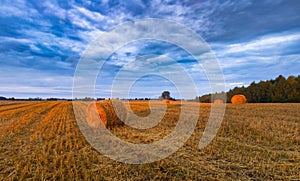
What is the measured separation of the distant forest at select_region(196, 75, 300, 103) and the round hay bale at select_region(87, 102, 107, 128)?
116 feet

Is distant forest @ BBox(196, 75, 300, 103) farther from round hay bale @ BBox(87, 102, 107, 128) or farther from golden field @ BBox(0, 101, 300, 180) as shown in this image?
golden field @ BBox(0, 101, 300, 180)

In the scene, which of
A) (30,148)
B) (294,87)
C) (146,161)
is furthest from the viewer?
(294,87)

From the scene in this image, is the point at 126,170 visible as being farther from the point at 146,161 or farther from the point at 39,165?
the point at 39,165

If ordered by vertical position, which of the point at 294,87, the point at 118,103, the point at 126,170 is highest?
the point at 294,87

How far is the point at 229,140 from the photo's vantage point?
251 inches

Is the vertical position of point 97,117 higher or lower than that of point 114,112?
lower

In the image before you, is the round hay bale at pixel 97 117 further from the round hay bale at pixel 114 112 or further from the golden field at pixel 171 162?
the golden field at pixel 171 162

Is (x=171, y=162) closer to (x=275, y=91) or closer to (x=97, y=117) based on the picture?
(x=97, y=117)

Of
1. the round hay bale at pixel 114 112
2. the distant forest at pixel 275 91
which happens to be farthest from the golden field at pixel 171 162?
the distant forest at pixel 275 91

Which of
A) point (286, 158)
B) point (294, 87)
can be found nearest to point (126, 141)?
point (286, 158)

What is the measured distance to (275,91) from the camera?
4334 cm

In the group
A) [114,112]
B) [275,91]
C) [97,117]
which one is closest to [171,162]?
[97,117]

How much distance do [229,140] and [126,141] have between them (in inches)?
127

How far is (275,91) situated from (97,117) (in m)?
44.5
